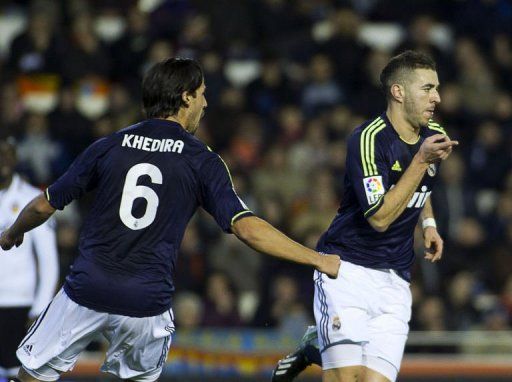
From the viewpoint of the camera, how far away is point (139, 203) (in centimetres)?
541

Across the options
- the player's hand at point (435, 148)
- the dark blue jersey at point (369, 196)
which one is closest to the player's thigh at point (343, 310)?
the dark blue jersey at point (369, 196)

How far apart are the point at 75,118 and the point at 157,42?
132cm

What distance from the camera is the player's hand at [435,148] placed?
5621 mm

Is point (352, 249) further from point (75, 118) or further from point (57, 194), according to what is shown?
point (75, 118)

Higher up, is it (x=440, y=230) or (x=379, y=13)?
(x=379, y=13)

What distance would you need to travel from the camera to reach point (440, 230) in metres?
11.5

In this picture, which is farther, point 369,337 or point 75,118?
point 75,118

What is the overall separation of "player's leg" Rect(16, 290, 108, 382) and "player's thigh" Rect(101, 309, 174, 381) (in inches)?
4.1

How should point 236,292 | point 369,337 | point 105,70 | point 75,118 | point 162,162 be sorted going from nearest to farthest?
point 162,162, point 369,337, point 236,292, point 75,118, point 105,70

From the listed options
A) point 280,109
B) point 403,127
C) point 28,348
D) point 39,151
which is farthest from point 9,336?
point 280,109

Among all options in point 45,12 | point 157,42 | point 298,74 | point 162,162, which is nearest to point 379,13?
point 298,74

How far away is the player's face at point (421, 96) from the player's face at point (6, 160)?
285 centimetres

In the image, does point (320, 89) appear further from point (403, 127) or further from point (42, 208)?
point (42, 208)

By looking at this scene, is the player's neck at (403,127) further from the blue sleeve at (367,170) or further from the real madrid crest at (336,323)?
the real madrid crest at (336,323)
